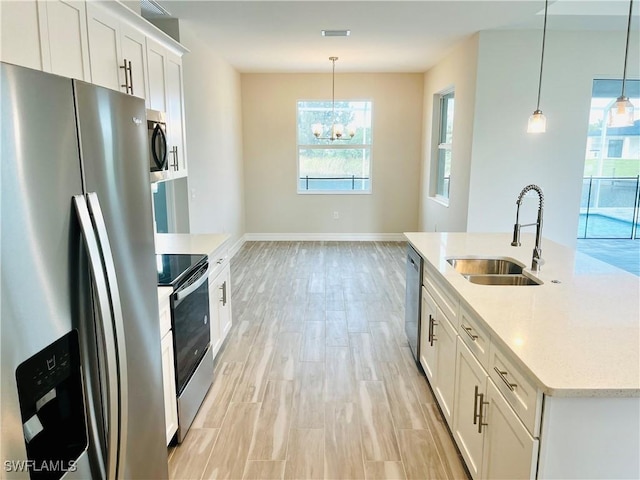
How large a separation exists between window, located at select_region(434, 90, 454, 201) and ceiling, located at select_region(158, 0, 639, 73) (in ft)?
3.30

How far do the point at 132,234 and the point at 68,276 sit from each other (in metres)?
0.37

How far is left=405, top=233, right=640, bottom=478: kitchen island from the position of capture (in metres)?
1.36

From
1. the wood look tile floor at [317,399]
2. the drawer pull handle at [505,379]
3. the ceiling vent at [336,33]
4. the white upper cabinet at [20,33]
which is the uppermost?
the ceiling vent at [336,33]

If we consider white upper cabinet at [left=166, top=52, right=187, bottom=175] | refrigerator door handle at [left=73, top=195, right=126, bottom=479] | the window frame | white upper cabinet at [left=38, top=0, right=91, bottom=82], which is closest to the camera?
refrigerator door handle at [left=73, top=195, right=126, bottom=479]

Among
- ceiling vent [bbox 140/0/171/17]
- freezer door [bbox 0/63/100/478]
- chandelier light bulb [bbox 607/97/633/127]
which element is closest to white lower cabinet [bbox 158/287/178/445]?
freezer door [bbox 0/63/100/478]

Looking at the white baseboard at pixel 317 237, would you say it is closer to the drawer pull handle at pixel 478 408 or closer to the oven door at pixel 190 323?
the oven door at pixel 190 323

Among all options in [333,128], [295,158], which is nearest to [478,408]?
[333,128]

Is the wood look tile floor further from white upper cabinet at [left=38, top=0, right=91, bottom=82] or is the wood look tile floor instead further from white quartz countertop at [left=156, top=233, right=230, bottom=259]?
white upper cabinet at [left=38, top=0, right=91, bottom=82]

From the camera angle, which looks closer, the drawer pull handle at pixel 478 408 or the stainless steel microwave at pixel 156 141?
the drawer pull handle at pixel 478 408

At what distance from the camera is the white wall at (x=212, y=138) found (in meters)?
4.71

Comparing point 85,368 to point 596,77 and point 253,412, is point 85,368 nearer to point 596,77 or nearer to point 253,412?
point 253,412

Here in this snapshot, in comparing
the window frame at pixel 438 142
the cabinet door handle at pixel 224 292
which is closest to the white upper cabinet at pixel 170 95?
the cabinet door handle at pixel 224 292

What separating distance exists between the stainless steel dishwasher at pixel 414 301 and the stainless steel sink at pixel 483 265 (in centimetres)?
29

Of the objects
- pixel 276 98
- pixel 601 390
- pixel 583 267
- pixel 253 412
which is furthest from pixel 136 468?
pixel 276 98
